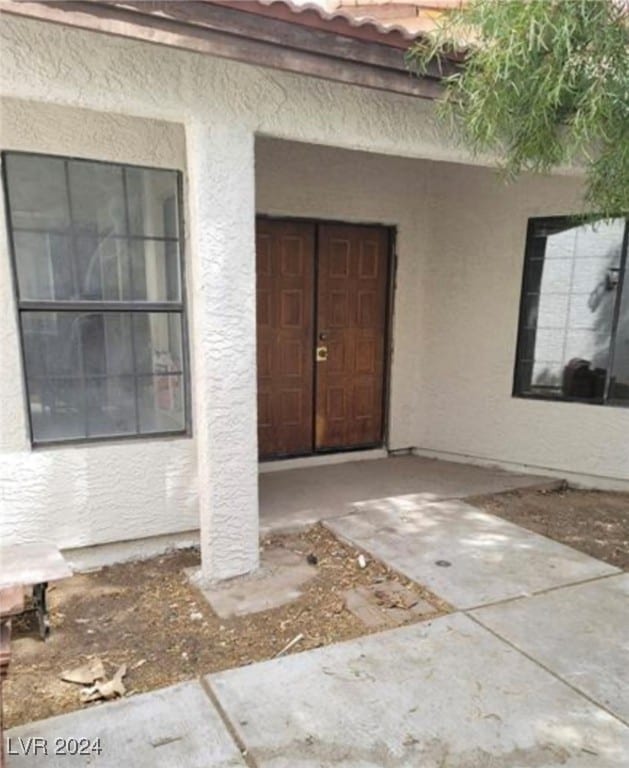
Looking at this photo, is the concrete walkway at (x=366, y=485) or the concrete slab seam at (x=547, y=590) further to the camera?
the concrete walkway at (x=366, y=485)

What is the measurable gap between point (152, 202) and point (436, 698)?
3327mm

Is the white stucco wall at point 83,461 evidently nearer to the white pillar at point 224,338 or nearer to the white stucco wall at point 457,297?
the white pillar at point 224,338

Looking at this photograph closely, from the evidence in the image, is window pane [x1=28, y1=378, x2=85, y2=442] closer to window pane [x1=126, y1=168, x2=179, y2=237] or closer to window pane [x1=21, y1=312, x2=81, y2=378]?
window pane [x1=21, y1=312, x2=81, y2=378]

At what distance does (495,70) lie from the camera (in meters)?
2.66

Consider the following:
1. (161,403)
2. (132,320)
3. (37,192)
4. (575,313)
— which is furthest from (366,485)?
(37,192)

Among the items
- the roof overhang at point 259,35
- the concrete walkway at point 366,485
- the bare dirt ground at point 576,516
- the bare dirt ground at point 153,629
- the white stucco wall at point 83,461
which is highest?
the roof overhang at point 259,35

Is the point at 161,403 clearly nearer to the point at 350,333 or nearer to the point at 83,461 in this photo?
the point at 83,461

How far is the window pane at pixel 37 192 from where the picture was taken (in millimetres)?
3336

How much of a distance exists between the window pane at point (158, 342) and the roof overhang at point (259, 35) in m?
1.70

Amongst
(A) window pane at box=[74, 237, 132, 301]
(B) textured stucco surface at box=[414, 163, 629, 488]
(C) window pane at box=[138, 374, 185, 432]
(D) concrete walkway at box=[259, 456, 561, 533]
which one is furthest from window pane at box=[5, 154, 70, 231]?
(B) textured stucco surface at box=[414, 163, 629, 488]

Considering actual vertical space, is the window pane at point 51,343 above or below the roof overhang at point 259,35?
below

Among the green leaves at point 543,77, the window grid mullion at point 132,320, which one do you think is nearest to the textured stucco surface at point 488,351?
the green leaves at point 543,77

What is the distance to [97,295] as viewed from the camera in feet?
12.0

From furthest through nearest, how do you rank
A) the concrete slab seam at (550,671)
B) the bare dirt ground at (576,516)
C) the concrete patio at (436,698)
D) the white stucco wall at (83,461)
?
the bare dirt ground at (576,516) → the white stucco wall at (83,461) → the concrete slab seam at (550,671) → the concrete patio at (436,698)
